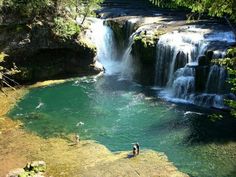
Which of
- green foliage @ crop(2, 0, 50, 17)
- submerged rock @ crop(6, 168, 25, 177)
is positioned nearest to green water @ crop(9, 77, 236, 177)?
submerged rock @ crop(6, 168, 25, 177)

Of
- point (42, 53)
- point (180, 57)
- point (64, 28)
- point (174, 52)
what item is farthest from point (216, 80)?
point (42, 53)

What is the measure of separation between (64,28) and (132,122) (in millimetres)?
14895

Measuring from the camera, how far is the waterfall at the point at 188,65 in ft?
119

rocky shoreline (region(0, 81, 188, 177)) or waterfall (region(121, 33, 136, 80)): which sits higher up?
waterfall (region(121, 33, 136, 80))

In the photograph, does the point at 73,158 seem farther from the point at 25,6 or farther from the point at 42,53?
the point at 25,6

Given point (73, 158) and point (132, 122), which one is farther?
point (132, 122)

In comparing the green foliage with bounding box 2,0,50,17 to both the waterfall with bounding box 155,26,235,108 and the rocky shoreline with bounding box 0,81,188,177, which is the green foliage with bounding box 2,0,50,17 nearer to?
the waterfall with bounding box 155,26,235,108

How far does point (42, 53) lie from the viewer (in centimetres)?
4353

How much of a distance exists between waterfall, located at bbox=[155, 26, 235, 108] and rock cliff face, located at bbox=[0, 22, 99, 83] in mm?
8373

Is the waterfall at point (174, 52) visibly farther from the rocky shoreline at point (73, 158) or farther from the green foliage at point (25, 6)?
the rocky shoreline at point (73, 158)

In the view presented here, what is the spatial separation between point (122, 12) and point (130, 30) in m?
8.90

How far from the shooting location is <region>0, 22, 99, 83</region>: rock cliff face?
41.1 m

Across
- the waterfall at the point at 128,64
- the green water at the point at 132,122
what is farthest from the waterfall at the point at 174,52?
the waterfall at the point at 128,64

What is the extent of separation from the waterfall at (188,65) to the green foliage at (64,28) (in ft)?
29.7
